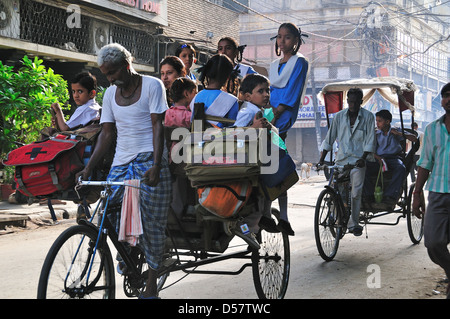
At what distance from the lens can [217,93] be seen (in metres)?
4.17

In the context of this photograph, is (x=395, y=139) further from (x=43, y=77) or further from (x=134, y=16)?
(x=134, y=16)

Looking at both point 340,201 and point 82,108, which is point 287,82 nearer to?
point 82,108

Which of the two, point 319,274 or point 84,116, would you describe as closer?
point 84,116

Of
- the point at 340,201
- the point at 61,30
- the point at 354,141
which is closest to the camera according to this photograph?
the point at 340,201

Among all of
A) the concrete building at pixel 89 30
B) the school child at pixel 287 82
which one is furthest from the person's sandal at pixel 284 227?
the concrete building at pixel 89 30

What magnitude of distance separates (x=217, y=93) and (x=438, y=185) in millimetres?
1939

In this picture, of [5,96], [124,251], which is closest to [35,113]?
[5,96]

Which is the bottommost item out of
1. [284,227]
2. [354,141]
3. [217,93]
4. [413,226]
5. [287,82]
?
[413,226]

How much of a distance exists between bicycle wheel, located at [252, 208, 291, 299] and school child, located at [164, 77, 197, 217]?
2.38 feet

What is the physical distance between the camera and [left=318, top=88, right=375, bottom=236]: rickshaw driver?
7363 mm

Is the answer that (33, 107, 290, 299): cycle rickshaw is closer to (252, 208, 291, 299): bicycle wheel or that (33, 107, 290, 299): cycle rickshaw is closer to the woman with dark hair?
(252, 208, 291, 299): bicycle wheel

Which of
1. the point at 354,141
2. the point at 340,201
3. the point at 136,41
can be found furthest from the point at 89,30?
the point at 340,201

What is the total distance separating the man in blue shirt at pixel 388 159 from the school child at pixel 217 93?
4.34 metres

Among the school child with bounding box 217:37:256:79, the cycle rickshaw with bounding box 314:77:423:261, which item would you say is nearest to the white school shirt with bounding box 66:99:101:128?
the school child with bounding box 217:37:256:79
